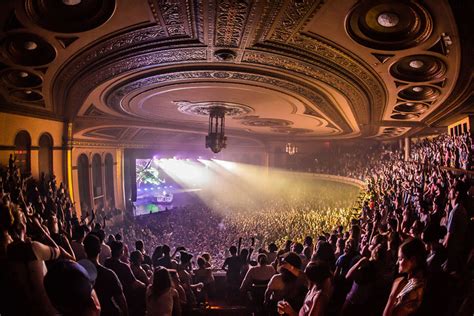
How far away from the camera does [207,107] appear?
33.8ft

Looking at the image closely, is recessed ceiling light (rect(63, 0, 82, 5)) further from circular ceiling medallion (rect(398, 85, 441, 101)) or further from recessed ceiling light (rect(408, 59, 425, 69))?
circular ceiling medallion (rect(398, 85, 441, 101))

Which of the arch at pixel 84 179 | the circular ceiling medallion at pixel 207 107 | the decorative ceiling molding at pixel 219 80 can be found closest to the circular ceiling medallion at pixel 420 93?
the decorative ceiling molding at pixel 219 80

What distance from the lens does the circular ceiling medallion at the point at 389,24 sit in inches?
153

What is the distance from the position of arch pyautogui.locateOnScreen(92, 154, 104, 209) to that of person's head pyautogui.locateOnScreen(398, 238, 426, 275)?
15184 mm

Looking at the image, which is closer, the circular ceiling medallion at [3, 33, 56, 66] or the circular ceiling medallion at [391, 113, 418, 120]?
the circular ceiling medallion at [3, 33, 56, 66]

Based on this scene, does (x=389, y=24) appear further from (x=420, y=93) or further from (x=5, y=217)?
(x=5, y=217)

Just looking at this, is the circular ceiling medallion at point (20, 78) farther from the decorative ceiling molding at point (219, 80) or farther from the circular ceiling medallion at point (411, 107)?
the circular ceiling medallion at point (411, 107)

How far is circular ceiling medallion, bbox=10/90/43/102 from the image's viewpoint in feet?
22.8

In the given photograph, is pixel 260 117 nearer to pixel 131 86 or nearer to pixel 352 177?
pixel 131 86

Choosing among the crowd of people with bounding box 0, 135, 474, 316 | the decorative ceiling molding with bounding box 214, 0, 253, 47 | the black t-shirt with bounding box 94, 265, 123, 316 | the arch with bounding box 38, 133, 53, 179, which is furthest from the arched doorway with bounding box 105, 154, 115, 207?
the black t-shirt with bounding box 94, 265, 123, 316

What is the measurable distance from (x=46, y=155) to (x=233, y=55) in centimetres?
701

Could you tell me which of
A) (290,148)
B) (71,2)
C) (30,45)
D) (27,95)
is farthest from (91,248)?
(290,148)

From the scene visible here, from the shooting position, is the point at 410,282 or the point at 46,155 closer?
the point at 410,282

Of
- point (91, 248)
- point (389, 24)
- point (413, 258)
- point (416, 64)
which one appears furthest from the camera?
point (416, 64)
